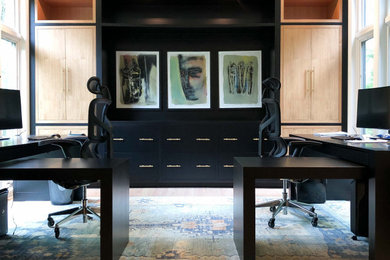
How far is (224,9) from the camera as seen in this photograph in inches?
203

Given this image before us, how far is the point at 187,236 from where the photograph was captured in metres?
2.62

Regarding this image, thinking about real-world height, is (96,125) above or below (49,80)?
below

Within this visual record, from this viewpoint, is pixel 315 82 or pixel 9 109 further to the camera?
pixel 315 82

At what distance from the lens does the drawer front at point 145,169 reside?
470cm

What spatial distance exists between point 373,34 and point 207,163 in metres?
3.03

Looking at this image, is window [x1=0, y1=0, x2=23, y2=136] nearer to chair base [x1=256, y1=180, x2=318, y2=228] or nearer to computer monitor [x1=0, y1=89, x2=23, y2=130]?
computer monitor [x1=0, y1=89, x2=23, y2=130]

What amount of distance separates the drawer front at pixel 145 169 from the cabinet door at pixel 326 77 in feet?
8.61

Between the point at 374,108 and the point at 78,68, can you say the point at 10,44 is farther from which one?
the point at 374,108

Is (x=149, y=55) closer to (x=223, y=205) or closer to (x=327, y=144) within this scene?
(x=223, y=205)

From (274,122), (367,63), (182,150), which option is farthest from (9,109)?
(367,63)

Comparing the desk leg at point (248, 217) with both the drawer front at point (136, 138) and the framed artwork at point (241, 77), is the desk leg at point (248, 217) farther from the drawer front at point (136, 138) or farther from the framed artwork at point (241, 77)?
the framed artwork at point (241, 77)

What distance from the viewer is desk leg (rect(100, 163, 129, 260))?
189 centimetres

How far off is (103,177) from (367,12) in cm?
462

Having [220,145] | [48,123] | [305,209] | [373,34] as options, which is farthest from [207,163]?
[373,34]
